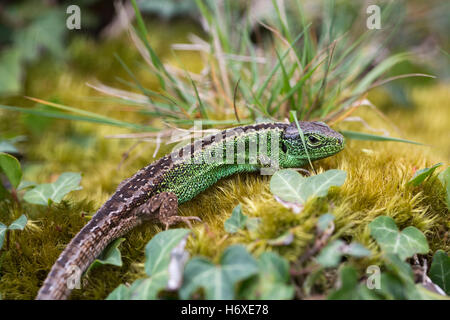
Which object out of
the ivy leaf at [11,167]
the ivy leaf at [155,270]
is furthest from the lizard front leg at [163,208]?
the ivy leaf at [11,167]

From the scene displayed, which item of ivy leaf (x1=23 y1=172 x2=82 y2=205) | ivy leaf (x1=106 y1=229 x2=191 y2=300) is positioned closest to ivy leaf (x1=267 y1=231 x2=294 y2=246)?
ivy leaf (x1=106 y1=229 x2=191 y2=300)

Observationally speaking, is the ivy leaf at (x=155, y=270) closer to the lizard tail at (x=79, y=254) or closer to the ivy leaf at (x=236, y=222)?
the ivy leaf at (x=236, y=222)

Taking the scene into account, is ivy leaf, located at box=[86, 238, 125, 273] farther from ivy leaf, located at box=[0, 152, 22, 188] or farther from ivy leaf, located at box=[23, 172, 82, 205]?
ivy leaf, located at box=[0, 152, 22, 188]

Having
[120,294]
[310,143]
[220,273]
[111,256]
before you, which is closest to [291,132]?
[310,143]

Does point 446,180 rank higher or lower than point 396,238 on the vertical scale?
higher

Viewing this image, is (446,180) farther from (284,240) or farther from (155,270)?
(155,270)

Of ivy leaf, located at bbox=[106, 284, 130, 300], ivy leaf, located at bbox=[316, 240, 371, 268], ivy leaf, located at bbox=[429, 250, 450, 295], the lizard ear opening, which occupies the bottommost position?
ivy leaf, located at bbox=[106, 284, 130, 300]
